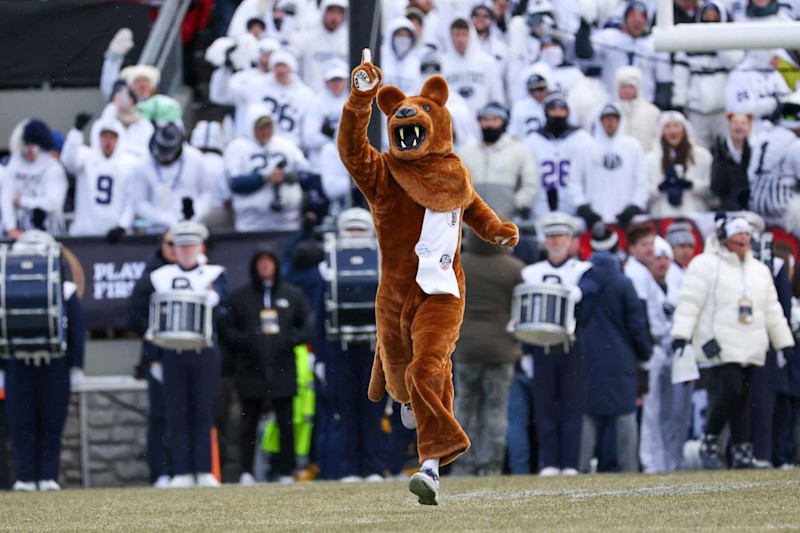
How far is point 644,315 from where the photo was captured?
1181cm

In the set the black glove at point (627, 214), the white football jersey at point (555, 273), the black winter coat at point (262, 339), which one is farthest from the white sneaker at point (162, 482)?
the black glove at point (627, 214)

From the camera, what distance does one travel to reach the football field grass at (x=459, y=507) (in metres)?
6.57

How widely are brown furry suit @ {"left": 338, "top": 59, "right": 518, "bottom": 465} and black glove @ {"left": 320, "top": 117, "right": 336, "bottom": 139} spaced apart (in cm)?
647

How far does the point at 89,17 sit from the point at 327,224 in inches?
226

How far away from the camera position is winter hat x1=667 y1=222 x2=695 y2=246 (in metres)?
12.8

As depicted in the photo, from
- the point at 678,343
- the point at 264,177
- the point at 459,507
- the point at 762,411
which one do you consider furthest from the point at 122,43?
the point at 459,507

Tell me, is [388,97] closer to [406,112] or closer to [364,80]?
[406,112]

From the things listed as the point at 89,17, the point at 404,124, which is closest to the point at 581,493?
the point at 404,124

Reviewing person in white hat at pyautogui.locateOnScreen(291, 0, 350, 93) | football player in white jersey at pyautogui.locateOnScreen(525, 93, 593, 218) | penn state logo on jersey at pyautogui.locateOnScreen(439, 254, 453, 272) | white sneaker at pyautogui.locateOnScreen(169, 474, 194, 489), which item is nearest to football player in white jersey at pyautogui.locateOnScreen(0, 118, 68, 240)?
person in white hat at pyautogui.locateOnScreen(291, 0, 350, 93)

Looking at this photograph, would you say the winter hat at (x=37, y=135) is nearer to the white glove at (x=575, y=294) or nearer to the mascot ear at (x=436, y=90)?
the white glove at (x=575, y=294)

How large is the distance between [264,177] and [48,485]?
3201 millimetres

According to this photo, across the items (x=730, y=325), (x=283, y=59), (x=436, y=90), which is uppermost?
(x=283, y=59)

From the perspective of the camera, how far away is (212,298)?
11.6 meters

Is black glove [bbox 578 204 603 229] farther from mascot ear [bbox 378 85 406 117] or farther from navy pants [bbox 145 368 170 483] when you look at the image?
mascot ear [bbox 378 85 406 117]
